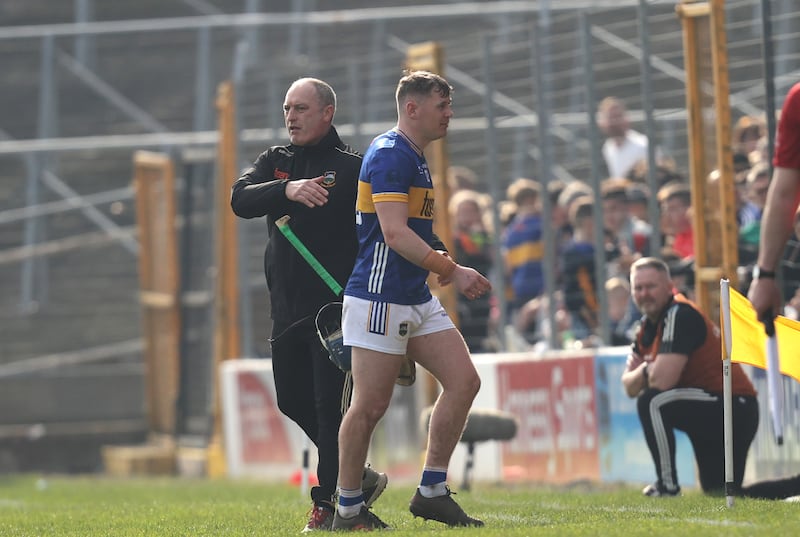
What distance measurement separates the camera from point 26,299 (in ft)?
70.4

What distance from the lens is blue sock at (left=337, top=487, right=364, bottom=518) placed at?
8219mm

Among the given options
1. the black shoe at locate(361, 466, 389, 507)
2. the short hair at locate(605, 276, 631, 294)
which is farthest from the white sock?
the short hair at locate(605, 276, 631, 294)

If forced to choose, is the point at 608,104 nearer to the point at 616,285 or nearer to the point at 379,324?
the point at 616,285

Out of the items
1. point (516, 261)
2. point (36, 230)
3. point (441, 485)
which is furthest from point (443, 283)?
point (36, 230)

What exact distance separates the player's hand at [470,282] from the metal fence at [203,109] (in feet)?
18.3

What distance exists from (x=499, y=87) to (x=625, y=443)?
3.66 m

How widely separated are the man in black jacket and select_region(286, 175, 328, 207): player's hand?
0.03 ft

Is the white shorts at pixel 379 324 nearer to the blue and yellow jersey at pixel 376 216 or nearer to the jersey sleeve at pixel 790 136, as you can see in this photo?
the blue and yellow jersey at pixel 376 216

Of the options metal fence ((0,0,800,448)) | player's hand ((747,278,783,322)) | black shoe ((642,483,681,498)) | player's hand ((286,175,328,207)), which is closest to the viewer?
player's hand ((747,278,783,322))

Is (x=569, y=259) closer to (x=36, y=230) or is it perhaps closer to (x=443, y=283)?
(x=443, y=283)

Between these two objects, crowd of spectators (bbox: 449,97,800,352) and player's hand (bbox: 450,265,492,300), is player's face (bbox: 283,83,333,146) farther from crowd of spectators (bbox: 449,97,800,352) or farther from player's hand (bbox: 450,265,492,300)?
crowd of spectators (bbox: 449,97,800,352)

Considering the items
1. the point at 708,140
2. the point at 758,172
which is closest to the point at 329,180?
the point at 758,172

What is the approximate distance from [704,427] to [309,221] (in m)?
3.13

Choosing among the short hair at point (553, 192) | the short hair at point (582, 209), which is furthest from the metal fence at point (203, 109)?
the short hair at point (582, 209)
